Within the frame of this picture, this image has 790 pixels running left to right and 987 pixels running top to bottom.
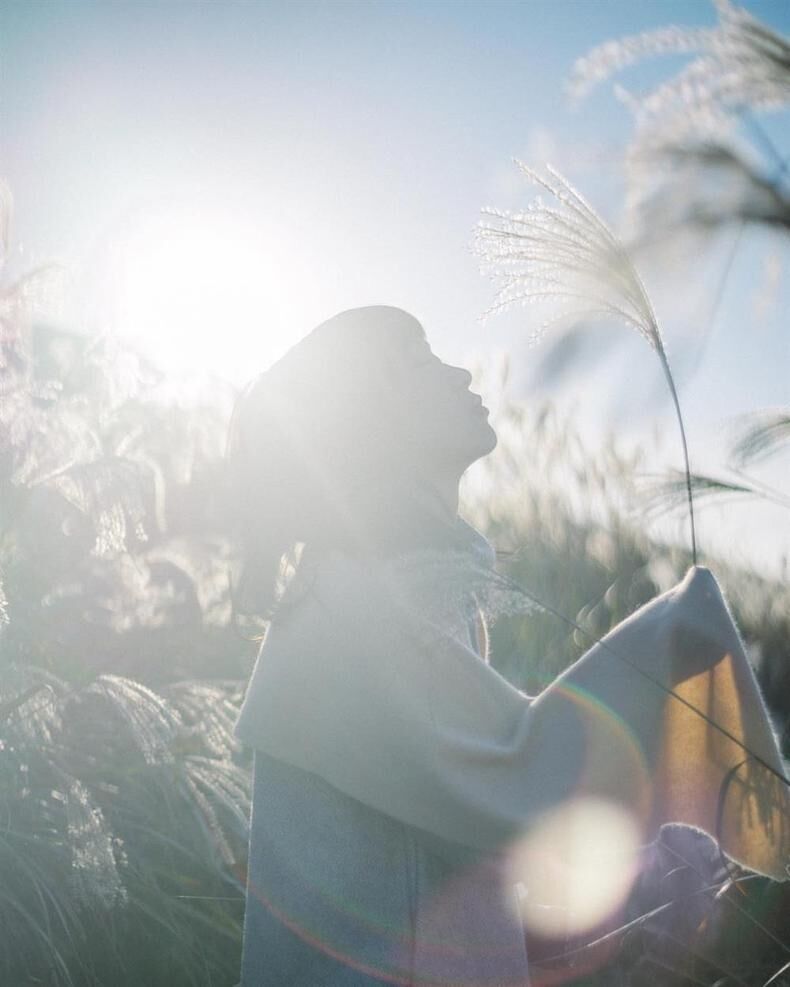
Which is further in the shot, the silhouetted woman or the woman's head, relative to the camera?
the woman's head

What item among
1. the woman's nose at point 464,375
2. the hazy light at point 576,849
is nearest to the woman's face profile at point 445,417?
the woman's nose at point 464,375

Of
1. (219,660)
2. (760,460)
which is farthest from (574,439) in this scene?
(760,460)

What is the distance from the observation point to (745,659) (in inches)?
61.3

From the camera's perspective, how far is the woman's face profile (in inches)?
76.2

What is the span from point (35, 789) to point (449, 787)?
4.94ft

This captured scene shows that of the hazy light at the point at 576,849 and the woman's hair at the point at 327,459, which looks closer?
the hazy light at the point at 576,849

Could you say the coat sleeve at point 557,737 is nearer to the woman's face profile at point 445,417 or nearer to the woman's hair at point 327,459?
the woman's hair at point 327,459

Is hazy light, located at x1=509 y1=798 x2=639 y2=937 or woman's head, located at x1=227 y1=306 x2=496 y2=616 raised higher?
woman's head, located at x1=227 y1=306 x2=496 y2=616

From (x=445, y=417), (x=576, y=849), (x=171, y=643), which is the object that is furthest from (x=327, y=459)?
(x=171, y=643)

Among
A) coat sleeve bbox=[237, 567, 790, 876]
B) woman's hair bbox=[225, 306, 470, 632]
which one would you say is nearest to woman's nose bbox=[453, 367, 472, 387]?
woman's hair bbox=[225, 306, 470, 632]

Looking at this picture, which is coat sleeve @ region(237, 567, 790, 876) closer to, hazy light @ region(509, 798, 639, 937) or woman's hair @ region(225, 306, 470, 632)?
hazy light @ region(509, 798, 639, 937)

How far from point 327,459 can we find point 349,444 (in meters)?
0.06

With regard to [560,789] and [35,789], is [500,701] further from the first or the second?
[35,789]

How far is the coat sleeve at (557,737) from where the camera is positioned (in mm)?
1526
